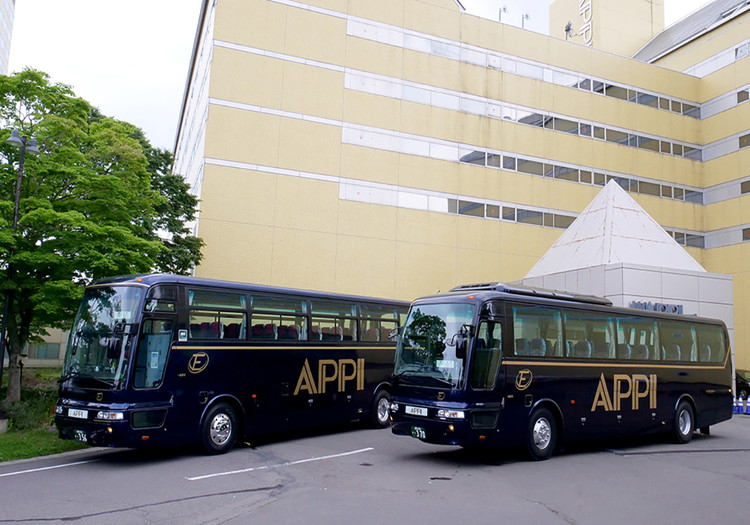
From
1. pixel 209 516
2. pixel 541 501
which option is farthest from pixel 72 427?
pixel 541 501

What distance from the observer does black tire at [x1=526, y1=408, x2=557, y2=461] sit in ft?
39.3

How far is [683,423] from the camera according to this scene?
51.3 ft

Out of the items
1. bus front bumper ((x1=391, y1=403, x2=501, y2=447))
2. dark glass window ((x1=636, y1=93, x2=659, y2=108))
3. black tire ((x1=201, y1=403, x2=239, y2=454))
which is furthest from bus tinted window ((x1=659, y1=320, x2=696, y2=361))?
dark glass window ((x1=636, y1=93, x2=659, y2=108))

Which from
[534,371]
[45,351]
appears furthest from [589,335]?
[45,351]

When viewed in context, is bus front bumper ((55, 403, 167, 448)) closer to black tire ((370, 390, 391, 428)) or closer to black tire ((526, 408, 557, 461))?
black tire ((370, 390, 391, 428))

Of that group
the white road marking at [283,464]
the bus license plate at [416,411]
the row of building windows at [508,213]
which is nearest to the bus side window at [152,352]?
the white road marking at [283,464]

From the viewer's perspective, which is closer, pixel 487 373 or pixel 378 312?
pixel 487 373

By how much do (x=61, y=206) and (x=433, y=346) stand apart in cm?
1148

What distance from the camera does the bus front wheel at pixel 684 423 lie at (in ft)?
50.2

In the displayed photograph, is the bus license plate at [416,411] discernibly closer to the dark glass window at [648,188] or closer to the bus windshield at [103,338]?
the bus windshield at [103,338]

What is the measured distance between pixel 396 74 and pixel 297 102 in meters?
5.63

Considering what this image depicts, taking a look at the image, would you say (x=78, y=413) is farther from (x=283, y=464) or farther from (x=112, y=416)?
(x=283, y=464)

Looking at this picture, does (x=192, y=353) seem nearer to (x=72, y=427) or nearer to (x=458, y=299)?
(x=72, y=427)

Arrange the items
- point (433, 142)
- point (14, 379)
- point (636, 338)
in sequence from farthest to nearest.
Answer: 1. point (433, 142)
2. point (14, 379)
3. point (636, 338)
